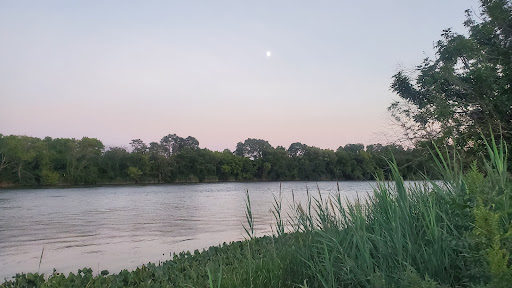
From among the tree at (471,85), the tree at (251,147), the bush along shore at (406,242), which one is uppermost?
the tree at (251,147)

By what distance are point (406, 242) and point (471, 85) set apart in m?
13.0

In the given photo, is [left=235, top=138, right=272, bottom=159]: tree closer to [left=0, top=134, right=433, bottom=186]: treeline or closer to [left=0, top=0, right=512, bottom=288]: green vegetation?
[left=0, top=134, right=433, bottom=186]: treeline

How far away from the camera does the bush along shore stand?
2.74 meters

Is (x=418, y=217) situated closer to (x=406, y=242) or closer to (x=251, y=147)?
(x=406, y=242)

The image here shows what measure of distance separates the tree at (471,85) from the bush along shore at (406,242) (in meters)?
10.3

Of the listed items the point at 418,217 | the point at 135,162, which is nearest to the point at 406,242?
the point at 418,217

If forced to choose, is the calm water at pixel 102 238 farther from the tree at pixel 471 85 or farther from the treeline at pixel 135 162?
the treeline at pixel 135 162

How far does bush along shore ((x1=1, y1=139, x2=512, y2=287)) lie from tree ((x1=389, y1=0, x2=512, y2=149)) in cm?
1032

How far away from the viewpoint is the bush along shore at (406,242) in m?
2.74

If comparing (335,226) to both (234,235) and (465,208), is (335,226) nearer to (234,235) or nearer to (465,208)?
(465,208)

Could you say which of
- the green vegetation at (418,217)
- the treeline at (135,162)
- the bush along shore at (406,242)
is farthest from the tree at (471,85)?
the treeline at (135,162)

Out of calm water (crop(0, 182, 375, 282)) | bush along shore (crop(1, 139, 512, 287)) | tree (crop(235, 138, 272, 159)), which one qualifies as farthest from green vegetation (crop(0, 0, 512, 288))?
tree (crop(235, 138, 272, 159))

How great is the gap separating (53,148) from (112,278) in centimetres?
10800

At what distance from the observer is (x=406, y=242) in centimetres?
397
